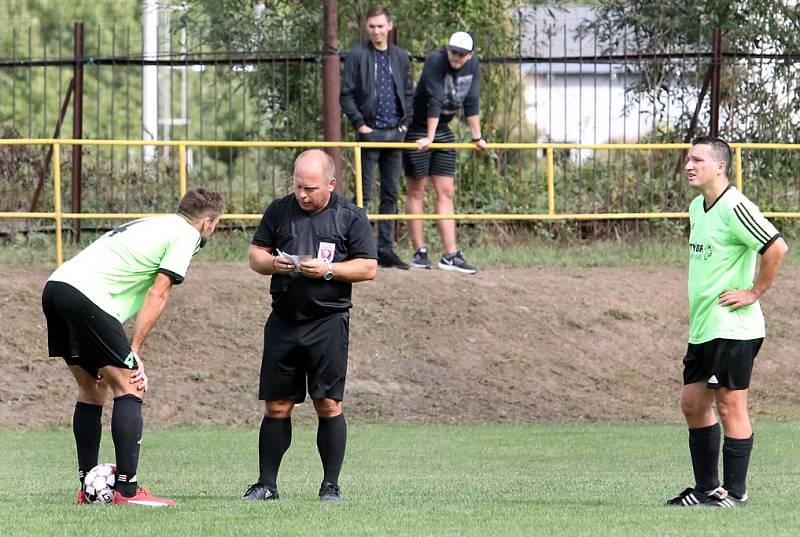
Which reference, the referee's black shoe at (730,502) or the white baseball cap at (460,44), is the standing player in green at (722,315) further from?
the white baseball cap at (460,44)

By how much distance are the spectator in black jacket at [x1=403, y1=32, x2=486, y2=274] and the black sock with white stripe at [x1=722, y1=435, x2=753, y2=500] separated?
786cm

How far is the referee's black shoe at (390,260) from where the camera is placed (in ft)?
53.5

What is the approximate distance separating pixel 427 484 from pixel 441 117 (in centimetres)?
691

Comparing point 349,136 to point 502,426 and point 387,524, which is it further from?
point 387,524

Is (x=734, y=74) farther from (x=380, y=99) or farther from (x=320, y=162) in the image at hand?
(x=320, y=162)

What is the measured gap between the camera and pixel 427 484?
959 cm

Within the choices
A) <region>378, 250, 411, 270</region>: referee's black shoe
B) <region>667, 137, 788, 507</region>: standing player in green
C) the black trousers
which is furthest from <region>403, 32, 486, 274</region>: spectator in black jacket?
<region>667, 137, 788, 507</region>: standing player in green

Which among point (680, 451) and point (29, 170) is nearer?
point (680, 451)

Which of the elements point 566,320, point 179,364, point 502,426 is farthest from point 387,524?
point 566,320

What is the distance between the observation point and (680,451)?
12.0 metres

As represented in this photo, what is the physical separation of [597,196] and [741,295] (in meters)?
11.2

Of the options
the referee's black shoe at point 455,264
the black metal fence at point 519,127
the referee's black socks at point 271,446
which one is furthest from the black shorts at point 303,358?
the black metal fence at point 519,127

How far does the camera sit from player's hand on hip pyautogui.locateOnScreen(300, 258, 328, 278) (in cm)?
800

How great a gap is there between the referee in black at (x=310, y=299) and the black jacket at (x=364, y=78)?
7299 mm
